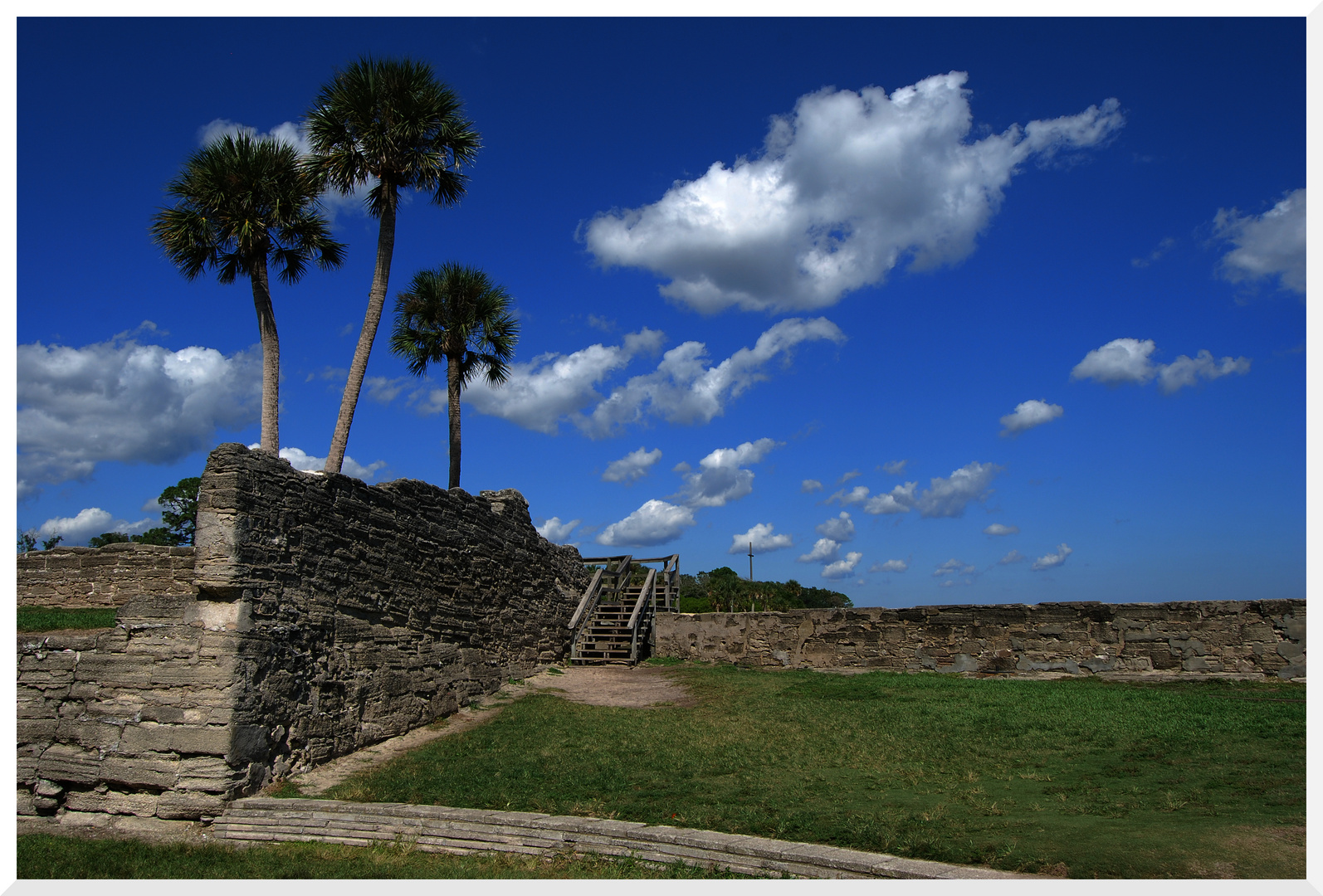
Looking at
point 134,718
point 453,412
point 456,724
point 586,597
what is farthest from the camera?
point 453,412

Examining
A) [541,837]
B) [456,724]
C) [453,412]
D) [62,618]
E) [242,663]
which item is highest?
[453,412]

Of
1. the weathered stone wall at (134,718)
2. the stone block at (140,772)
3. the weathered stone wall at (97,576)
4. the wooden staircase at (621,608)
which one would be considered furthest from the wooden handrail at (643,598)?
the stone block at (140,772)

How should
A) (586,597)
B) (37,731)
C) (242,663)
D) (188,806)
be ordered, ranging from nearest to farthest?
1. (188,806)
2. (242,663)
3. (37,731)
4. (586,597)

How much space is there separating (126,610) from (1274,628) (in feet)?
50.4

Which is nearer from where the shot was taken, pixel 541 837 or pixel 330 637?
pixel 541 837

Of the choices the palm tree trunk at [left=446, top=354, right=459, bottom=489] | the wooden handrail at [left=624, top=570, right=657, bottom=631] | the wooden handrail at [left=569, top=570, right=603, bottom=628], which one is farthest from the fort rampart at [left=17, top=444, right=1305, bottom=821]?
the palm tree trunk at [left=446, top=354, right=459, bottom=489]

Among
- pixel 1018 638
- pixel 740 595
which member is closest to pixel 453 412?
pixel 1018 638

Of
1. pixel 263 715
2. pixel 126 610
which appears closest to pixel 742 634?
pixel 263 715

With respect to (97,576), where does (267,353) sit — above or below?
above

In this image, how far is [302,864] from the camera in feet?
20.3

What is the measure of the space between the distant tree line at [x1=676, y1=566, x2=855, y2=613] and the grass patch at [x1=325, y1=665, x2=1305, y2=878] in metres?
23.5

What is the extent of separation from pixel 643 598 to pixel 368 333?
7.94 m

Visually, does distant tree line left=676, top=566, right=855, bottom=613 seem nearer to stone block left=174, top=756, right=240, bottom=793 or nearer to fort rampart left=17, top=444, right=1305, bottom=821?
fort rampart left=17, top=444, right=1305, bottom=821

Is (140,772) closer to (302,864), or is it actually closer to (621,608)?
(302,864)
